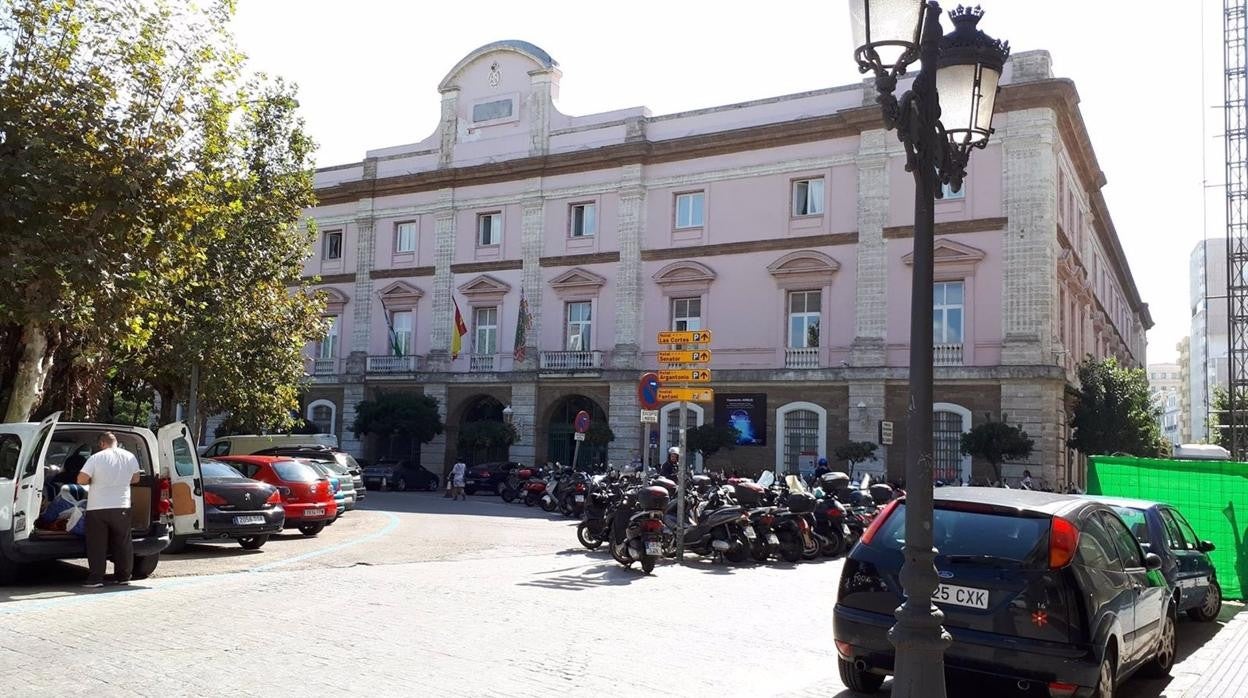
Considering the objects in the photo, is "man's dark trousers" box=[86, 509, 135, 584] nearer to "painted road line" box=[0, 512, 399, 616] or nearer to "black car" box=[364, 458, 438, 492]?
"painted road line" box=[0, 512, 399, 616]

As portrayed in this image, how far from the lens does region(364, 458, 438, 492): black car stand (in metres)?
35.8

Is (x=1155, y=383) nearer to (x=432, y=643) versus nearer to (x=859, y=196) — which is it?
(x=859, y=196)

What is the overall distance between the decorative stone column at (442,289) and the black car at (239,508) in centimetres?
2394

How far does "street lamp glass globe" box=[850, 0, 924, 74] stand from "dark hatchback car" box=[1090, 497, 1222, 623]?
5376 millimetres

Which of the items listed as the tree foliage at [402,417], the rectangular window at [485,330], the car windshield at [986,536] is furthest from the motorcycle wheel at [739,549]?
the rectangular window at [485,330]

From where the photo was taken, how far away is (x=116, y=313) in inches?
493

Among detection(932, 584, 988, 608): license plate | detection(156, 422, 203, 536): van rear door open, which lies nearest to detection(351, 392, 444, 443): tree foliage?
detection(156, 422, 203, 536): van rear door open

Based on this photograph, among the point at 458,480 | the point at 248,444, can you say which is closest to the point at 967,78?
the point at 248,444

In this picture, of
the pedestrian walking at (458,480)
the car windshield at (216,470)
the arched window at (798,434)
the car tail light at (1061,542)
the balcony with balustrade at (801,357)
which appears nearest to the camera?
the car tail light at (1061,542)

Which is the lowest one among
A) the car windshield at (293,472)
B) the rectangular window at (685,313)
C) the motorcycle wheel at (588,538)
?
the motorcycle wheel at (588,538)

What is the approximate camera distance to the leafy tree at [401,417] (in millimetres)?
36562

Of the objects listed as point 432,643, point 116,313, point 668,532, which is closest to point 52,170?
point 116,313

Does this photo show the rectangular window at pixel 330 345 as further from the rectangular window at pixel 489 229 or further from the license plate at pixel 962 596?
the license plate at pixel 962 596

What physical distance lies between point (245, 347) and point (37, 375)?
826 cm
